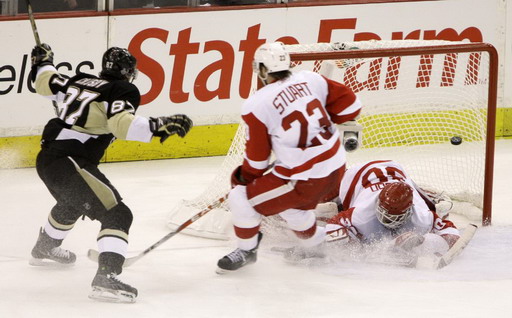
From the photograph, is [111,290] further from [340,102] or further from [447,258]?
[447,258]

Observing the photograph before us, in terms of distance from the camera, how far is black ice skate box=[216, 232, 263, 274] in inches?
183

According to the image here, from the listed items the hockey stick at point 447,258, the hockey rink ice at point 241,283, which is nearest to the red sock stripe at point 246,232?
the hockey rink ice at point 241,283

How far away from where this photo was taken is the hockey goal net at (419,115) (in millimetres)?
5461

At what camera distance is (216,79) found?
281 inches

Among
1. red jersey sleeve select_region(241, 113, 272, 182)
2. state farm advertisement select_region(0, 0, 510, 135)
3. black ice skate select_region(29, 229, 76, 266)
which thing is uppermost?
state farm advertisement select_region(0, 0, 510, 135)

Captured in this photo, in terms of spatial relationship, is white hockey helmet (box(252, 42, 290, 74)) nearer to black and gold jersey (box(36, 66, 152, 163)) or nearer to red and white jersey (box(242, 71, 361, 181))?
red and white jersey (box(242, 71, 361, 181))

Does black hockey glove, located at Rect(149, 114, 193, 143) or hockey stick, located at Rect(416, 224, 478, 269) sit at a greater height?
black hockey glove, located at Rect(149, 114, 193, 143)

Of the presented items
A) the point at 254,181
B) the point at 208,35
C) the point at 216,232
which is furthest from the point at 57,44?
the point at 254,181

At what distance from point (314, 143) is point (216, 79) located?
8.99ft

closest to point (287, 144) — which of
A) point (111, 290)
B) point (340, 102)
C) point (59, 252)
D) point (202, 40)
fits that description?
point (340, 102)

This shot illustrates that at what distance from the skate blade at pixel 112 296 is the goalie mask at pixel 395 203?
3.97 ft

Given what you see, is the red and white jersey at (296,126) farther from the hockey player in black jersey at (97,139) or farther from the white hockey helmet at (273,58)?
the hockey player in black jersey at (97,139)

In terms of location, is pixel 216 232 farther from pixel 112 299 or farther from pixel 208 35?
pixel 208 35

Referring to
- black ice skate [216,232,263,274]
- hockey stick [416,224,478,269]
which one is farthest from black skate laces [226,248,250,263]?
hockey stick [416,224,478,269]
